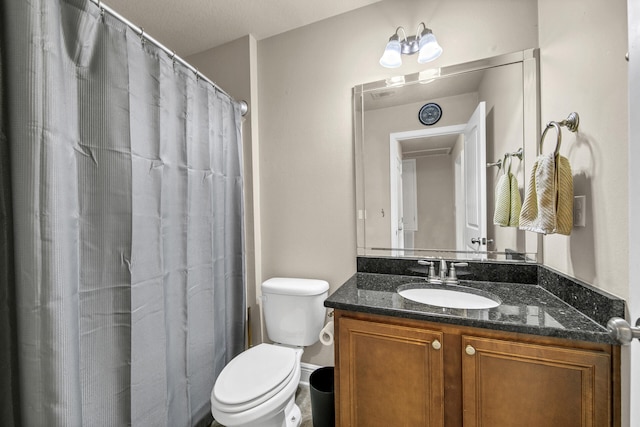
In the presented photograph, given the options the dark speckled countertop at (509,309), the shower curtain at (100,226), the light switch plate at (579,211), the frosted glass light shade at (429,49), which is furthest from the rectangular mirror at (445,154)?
the shower curtain at (100,226)

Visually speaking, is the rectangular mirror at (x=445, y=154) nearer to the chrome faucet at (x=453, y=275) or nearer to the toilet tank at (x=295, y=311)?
the chrome faucet at (x=453, y=275)

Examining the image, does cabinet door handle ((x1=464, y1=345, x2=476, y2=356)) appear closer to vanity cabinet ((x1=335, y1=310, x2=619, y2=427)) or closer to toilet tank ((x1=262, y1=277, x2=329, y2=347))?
vanity cabinet ((x1=335, y1=310, x2=619, y2=427))

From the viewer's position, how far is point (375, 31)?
1624mm

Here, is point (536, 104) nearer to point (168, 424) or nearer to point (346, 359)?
point (346, 359)

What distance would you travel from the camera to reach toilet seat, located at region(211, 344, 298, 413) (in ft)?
3.64

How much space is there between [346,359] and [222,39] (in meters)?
2.17

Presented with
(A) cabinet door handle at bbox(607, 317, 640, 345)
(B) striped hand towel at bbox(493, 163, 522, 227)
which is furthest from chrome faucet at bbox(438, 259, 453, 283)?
(A) cabinet door handle at bbox(607, 317, 640, 345)

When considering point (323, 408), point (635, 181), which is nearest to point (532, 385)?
point (635, 181)

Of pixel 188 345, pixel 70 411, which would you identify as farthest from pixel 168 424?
pixel 70 411

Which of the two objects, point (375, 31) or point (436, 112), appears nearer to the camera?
point (436, 112)

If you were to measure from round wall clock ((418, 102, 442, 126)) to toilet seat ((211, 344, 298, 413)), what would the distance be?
146 centimetres

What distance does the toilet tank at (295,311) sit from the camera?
1604 millimetres

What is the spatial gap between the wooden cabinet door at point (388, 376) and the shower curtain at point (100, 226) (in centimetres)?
77

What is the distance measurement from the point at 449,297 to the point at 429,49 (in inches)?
49.5
